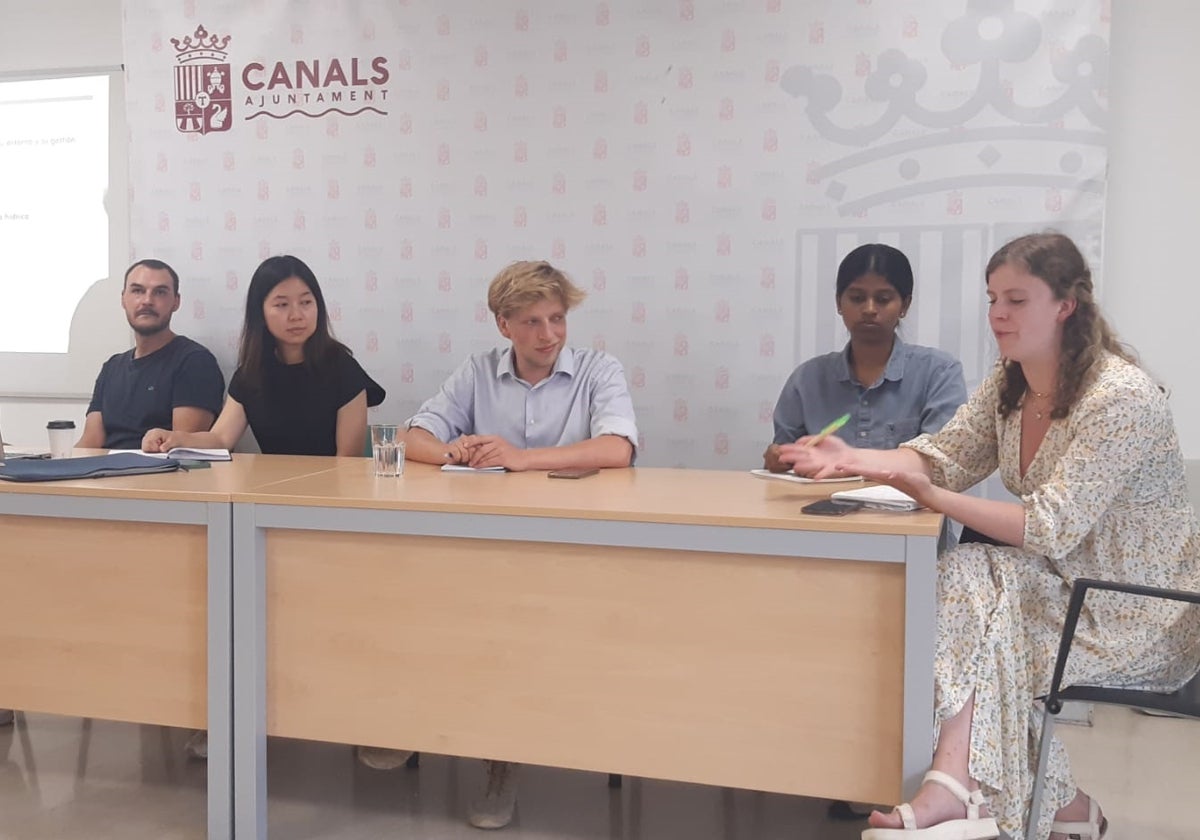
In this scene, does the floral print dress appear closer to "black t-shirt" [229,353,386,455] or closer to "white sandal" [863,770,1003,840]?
"white sandal" [863,770,1003,840]

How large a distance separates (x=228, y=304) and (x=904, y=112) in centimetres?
229

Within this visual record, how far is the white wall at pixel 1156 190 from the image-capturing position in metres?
3.17

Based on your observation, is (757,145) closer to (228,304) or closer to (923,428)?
(923,428)

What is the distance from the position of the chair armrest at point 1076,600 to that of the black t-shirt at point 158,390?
8.82ft

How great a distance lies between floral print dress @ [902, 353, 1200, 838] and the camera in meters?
1.88

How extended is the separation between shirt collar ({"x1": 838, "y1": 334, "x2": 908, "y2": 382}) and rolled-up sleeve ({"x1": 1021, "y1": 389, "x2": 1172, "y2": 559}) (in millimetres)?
A: 1002

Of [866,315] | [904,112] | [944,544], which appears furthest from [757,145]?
[944,544]

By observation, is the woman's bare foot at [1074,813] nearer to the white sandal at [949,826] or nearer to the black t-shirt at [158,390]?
the white sandal at [949,826]

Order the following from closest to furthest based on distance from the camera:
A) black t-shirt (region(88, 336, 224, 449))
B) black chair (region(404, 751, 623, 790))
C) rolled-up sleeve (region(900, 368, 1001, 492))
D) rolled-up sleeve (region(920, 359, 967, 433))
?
rolled-up sleeve (region(900, 368, 1001, 492))
black chair (region(404, 751, 623, 790))
rolled-up sleeve (region(920, 359, 967, 433))
black t-shirt (region(88, 336, 224, 449))

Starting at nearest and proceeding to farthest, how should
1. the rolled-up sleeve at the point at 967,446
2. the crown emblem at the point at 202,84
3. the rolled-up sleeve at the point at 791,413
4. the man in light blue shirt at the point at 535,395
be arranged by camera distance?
the rolled-up sleeve at the point at 967,446, the man in light blue shirt at the point at 535,395, the rolled-up sleeve at the point at 791,413, the crown emblem at the point at 202,84

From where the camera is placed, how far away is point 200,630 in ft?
7.19

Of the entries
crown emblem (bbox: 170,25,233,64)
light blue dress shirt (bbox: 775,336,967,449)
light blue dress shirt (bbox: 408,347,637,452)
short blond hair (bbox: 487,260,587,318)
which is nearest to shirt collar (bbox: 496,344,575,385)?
light blue dress shirt (bbox: 408,347,637,452)

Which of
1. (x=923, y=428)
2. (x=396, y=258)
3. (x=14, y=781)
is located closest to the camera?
(x=14, y=781)

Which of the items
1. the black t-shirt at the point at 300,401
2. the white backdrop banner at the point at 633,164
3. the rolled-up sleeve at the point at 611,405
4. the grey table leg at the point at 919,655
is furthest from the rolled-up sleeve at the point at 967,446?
the black t-shirt at the point at 300,401
